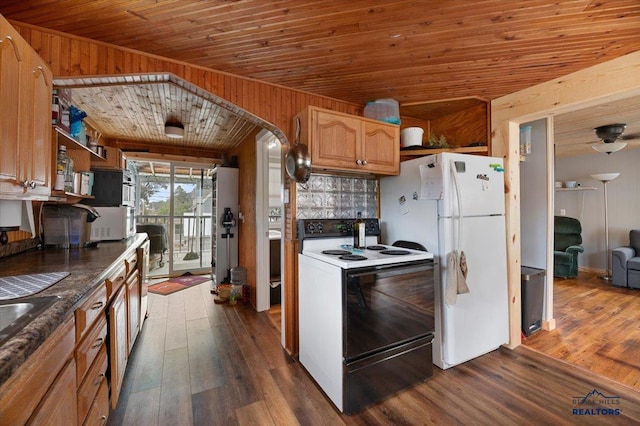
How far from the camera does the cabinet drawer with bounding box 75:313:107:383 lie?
112 cm

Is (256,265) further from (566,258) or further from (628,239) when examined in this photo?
(628,239)

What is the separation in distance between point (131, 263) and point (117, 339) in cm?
69

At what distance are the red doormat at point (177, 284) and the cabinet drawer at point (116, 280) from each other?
2410 mm

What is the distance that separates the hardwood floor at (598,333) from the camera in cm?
Result: 213

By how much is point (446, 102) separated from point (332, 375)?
8.54ft

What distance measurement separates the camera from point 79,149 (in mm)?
2334

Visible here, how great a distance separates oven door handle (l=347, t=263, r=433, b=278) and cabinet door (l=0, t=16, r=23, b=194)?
171 centimetres

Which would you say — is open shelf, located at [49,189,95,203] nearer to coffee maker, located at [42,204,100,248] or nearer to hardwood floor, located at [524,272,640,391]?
coffee maker, located at [42,204,100,248]

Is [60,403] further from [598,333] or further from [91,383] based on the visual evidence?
[598,333]

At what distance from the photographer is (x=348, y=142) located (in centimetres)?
217

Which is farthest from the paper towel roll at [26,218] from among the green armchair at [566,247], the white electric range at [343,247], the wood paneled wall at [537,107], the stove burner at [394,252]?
the green armchair at [566,247]

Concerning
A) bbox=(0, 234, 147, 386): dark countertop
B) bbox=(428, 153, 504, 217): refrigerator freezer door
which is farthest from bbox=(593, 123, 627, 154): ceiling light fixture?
→ bbox=(0, 234, 147, 386): dark countertop

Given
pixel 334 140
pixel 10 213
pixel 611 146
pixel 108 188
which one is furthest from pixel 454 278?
pixel 611 146


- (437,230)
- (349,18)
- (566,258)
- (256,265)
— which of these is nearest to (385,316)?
(437,230)
